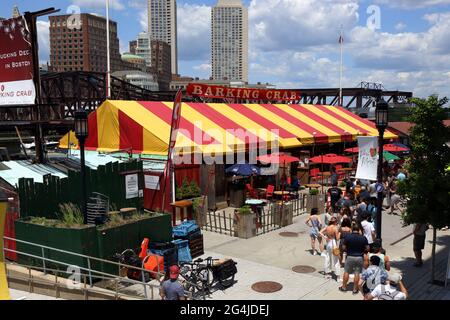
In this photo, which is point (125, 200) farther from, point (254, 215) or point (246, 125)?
point (246, 125)

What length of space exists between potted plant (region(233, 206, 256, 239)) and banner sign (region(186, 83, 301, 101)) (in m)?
12.1

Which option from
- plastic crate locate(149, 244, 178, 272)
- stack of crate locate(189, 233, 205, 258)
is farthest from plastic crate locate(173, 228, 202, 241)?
plastic crate locate(149, 244, 178, 272)

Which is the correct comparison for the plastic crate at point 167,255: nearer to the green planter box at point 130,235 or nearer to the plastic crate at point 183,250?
the green planter box at point 130,235

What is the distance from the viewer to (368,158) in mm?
16922

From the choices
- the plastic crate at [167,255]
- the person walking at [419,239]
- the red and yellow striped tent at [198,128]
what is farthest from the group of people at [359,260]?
the red and yellow striped tent at [198,128]

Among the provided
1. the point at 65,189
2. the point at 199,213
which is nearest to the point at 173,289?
the point at 65,189

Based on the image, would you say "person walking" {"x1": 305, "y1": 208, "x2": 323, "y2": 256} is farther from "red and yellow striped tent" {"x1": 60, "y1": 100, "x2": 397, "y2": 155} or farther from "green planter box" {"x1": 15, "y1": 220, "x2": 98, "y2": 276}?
"red and yellow striped tent" {"x1": 60, "y1": 100, "x2": 397, "y2": 155}

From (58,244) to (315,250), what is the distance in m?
7.34

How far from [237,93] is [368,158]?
13984 millimetres

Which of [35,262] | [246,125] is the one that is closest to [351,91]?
[246,125]

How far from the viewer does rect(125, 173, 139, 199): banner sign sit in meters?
15.2

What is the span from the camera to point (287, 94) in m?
34.4

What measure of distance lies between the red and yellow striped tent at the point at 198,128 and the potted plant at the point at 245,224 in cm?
519

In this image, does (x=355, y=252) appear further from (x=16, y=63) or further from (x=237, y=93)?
(x=237, y=93)
